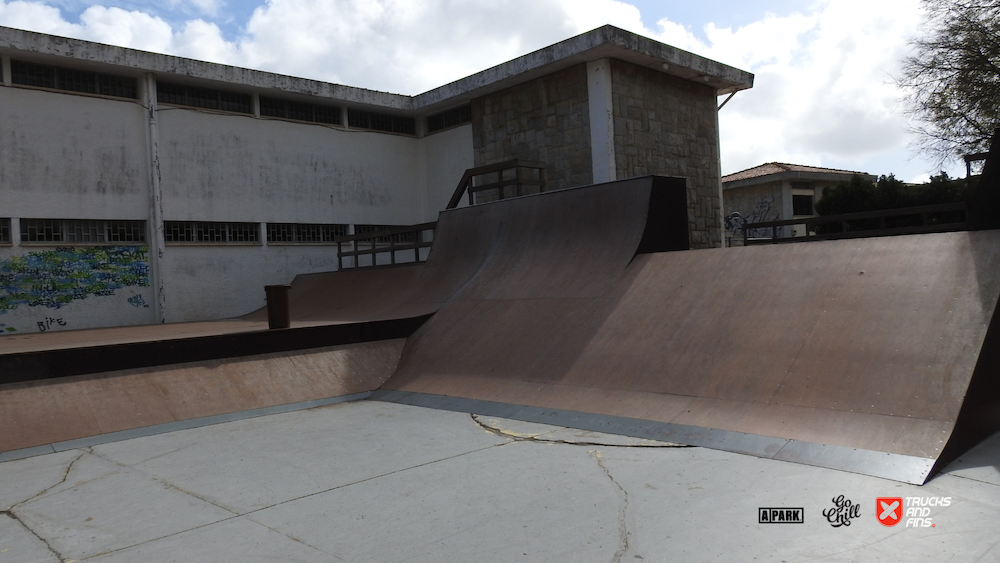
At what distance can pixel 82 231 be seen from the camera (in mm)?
11852

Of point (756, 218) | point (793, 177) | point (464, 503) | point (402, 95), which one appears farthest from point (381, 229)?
point (793, 177)

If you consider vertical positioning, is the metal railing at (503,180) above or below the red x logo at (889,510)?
above

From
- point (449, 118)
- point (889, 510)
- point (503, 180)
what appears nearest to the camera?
point (889, 510)

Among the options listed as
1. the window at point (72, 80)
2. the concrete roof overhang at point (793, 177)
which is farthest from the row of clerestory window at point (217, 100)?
the concrete roof overhang at point (793, 177)

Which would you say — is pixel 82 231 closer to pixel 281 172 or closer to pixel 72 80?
pixel 72 80

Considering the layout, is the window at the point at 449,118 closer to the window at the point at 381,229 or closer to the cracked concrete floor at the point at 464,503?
the window at the point at 381,229

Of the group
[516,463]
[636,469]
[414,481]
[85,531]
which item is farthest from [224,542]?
[636,469]

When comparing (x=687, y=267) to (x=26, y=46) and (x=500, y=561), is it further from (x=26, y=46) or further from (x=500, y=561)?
(x=26, y=46)

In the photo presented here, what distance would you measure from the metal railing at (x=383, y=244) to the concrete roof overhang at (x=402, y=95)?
3.08 m

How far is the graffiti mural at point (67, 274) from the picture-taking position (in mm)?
11031

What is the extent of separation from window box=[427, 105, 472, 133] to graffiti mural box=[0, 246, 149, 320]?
7.03 meters

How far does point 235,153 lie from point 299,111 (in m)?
1.80

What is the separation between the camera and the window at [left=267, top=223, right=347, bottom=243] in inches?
558

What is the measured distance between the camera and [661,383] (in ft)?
16.3
